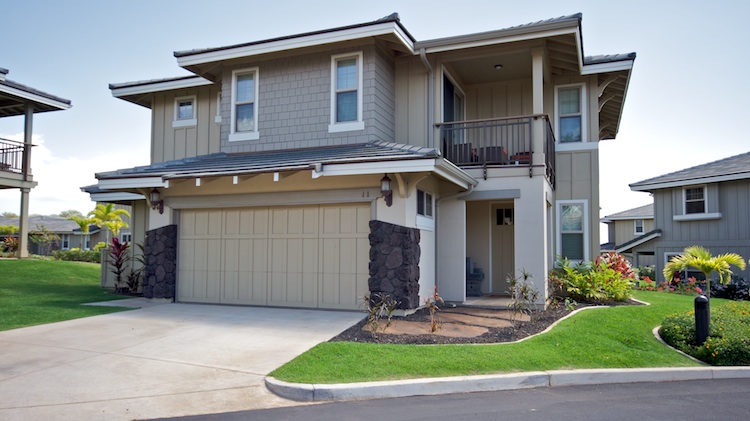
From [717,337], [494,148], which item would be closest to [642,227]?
[494,148]

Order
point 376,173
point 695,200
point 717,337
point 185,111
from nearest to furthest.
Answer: point 717,337, point 376,173, point 185,111, point 695,200

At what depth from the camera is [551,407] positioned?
5.29 metres

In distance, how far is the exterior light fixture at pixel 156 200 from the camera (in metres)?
11.8

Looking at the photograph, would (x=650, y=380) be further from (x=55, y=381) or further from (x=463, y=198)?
(x=55, y=381)

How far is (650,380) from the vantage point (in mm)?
6480

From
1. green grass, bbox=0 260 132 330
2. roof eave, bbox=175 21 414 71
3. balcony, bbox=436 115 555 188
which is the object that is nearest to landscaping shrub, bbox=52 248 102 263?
green grass, bbox=0 260 132 330

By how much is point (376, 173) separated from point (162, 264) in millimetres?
5449

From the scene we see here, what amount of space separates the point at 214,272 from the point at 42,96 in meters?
13.5

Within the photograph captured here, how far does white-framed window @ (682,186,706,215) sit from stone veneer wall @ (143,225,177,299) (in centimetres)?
1755

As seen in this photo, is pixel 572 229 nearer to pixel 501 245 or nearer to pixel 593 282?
pixel 501 245

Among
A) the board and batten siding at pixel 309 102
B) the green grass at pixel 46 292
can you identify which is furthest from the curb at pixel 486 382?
the board and batten siding at pixel 309 102

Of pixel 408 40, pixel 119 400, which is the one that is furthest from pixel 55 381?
pixel 408 40

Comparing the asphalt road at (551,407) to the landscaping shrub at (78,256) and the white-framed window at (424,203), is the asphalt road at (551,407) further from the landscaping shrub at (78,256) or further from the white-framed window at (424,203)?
the landscaping shrub at (78,256)

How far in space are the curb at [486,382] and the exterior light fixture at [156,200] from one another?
7.22 meters
